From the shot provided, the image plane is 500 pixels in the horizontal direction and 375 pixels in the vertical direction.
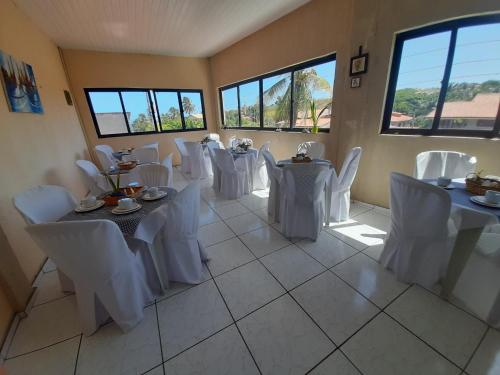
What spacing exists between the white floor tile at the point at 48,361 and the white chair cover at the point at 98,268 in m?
0.13

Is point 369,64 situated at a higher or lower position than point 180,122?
higher

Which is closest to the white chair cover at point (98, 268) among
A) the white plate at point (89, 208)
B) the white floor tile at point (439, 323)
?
the white plate at point (89, 208)

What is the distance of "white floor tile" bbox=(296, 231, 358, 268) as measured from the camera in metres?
1.86

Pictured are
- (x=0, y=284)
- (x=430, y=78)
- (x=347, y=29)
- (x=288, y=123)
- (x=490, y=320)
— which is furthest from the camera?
(x=288, y=123)

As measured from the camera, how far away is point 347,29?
2676 millimetres

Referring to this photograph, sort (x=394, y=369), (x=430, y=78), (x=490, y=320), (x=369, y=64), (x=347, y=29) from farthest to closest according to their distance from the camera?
(x=347, y=29) < (x=369, y=64) < (x=430, y=78) < (x=490, y=320) < (x=394, y=369)

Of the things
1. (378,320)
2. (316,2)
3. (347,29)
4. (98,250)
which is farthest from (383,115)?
(98,250)

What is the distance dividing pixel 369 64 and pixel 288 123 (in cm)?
173

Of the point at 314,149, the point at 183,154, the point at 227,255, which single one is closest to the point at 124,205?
the point at 227,255

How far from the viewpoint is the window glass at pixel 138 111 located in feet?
16.8

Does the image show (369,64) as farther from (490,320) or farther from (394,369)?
(394,369)

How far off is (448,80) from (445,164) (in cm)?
90

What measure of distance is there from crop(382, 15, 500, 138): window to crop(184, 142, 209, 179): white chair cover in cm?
347

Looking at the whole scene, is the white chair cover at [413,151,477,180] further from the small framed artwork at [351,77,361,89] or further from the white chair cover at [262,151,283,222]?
the white chair cover at [262,151,283,222]
